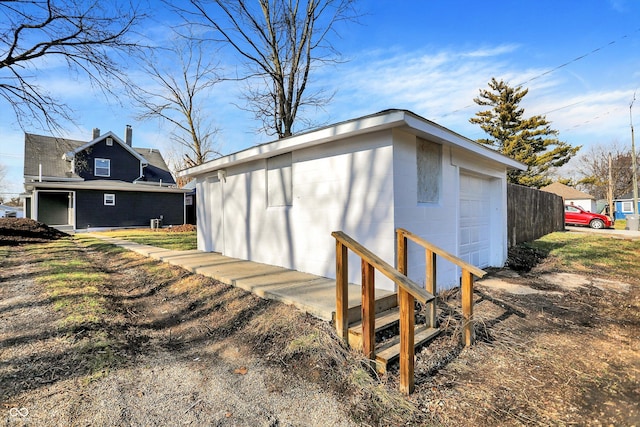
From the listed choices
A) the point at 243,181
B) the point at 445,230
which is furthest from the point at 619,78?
the point at 243,181

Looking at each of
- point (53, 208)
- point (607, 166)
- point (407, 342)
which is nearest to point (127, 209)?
point (53, 208)

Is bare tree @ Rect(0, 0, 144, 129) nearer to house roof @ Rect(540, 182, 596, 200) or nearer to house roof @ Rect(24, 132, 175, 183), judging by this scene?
house roof @ Rect(24, 132, 175, 183)

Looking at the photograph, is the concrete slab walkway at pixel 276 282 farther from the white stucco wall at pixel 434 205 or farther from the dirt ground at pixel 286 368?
the white stucco wall at pixel 434 205

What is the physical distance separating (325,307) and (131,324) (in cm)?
244

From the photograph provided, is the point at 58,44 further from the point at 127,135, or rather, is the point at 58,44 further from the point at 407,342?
the point at 127,135

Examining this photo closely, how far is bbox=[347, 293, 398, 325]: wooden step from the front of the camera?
3.23 metres

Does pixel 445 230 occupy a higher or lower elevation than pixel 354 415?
higher

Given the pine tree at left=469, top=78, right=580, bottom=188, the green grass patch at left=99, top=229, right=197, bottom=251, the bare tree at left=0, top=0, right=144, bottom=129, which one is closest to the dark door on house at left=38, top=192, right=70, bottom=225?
the green grass patch at left=99, top=229, right=197, bottom=251

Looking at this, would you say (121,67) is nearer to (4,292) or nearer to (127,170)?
(4,292)

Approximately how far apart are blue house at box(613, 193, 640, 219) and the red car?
50.1 ft

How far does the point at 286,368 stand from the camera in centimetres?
275

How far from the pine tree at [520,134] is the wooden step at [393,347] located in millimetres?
25629

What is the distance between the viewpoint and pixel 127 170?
2144 cm

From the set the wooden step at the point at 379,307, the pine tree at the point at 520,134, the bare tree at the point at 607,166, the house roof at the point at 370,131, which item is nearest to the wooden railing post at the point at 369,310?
the wooden step at the point at 379,307
